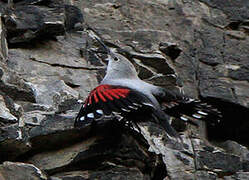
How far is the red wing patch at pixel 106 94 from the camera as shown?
15.5 feet

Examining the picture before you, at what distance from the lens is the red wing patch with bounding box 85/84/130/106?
473 centimetres

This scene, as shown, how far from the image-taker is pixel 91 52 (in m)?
6.39

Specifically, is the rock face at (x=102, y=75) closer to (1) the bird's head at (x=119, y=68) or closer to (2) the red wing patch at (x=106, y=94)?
(2) the red wing patch at (x=106, y=94)

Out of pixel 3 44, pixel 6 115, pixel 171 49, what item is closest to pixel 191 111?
pixel 171 49

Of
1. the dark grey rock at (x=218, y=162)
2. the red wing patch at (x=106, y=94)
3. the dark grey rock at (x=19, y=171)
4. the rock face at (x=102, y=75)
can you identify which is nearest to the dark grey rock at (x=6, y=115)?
the rock face at (x=102, y=75)

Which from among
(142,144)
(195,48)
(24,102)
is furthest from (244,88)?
(24,102)

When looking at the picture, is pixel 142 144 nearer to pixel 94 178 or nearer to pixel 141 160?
pixel 141 160

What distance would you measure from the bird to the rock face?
16 cm

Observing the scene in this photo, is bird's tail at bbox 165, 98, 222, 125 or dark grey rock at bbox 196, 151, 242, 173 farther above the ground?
bird's tail at bbox 165, 98, 222, 125

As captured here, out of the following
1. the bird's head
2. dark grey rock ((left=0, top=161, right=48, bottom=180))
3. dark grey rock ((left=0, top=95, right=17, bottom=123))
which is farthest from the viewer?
the bird's head

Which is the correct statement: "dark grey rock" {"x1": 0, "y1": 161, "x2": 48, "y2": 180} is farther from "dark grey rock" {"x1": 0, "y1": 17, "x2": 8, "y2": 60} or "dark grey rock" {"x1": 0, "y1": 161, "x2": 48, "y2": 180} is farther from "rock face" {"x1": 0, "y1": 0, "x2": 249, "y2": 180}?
"dark grey rock" {"x1": 0, "y1": 17, "x2": 8, "y2": 60}

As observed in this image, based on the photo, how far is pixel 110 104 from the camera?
15.4 feet

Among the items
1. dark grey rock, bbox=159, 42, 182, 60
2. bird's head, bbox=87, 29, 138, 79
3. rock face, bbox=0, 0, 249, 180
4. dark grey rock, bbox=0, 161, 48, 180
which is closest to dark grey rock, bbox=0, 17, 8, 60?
rock face, bbox=0, 0, 249, 180

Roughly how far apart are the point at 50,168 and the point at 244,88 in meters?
2.77
